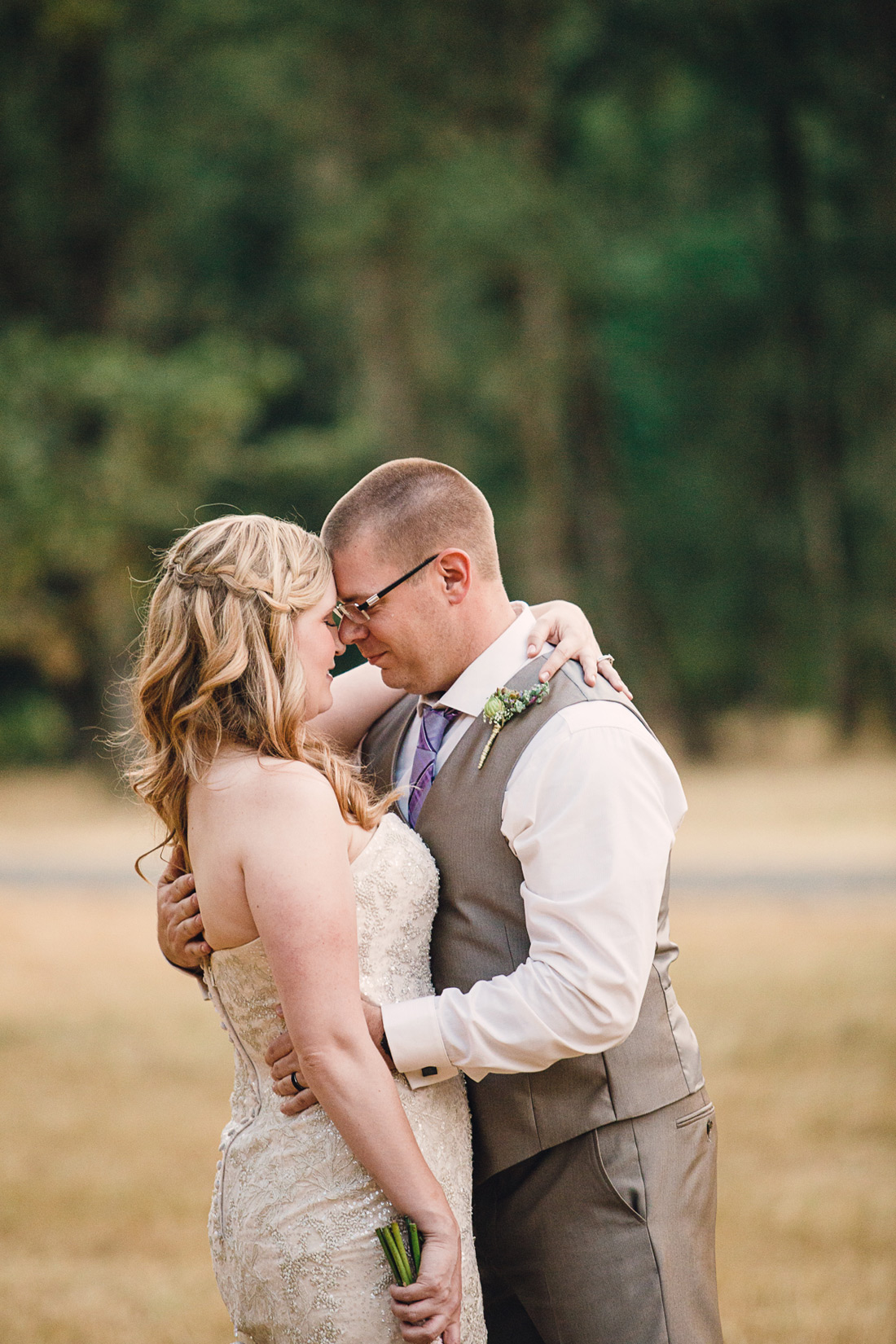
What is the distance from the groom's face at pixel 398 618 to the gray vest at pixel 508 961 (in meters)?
0.19

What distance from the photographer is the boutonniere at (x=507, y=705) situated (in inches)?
102

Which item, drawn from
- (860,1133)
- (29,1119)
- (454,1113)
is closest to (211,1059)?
(29,1119)

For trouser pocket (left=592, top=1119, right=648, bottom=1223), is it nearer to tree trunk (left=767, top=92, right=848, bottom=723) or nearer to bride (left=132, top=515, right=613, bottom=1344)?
bride (left=132, top=515, right=613, bottom=1344)

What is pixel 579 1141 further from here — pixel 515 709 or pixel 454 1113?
pixel 515 709

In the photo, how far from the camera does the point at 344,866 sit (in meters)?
2.28

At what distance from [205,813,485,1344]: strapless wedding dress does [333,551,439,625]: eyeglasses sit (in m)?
0.42

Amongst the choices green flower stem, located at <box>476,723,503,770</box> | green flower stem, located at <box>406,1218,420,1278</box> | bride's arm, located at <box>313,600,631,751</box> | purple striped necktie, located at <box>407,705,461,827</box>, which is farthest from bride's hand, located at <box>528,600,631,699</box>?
green flower stem, located at <box>406,1218,420,1278</box>

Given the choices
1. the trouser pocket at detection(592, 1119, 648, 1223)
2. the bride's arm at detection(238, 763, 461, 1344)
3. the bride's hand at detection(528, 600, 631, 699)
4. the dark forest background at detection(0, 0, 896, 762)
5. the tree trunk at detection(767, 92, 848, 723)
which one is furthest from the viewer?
the tree trunk at detection(767, 92, 848, 723)

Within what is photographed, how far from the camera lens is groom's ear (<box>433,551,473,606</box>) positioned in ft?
8.93

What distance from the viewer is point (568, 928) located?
2.34 m

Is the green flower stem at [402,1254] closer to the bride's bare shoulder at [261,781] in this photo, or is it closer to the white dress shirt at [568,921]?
the white dress shirt at [568,921]

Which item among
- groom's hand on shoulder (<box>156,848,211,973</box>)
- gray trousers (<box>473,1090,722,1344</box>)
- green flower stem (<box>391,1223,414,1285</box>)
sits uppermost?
groom's hand on shoulder (<box>156,848,211,973</box>)

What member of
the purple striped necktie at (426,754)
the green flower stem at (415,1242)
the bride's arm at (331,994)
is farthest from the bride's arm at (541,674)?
the green flower stem at (415,1242)

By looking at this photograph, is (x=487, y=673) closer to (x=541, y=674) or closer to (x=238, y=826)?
(x=541, y=674)
